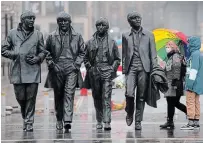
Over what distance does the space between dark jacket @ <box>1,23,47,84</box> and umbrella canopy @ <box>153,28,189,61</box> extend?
2745 mm

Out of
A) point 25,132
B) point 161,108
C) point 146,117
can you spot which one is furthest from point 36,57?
point 161,108

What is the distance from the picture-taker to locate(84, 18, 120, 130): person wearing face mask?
1224 cm

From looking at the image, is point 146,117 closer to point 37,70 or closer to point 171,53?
point 171,53

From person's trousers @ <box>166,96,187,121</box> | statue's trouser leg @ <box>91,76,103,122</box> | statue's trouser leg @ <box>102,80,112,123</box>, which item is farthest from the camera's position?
person's trousers @ <box>166,96,187,121</box>

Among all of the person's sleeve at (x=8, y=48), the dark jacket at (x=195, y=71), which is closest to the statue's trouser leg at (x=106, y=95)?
the dark jacket at (x=195, y=71)

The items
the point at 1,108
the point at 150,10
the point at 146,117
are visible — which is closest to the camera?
the point at 146,117

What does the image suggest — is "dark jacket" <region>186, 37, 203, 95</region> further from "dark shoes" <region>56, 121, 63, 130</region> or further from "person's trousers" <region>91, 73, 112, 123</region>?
"dark shoes" <region>56, 121, 63, 130</region>

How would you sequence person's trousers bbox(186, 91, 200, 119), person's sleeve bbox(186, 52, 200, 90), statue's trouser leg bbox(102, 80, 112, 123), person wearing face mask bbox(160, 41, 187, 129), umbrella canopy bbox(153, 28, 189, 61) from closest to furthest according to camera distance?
statue's trouser leg bbox(102, 80, 112, 123), person's sleeve bbox(186, 52, 200, 90), person's trousers bbox(186, 91, 200, 119), person wearing face mask bbox(160, 41, 187, 129), umbrella canopy bbox(153, 28, 189, 61)

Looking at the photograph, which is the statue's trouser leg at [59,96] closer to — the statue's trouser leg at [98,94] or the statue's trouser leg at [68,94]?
the statue's trouser leg at [68,94]

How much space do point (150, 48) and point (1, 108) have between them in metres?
6.20

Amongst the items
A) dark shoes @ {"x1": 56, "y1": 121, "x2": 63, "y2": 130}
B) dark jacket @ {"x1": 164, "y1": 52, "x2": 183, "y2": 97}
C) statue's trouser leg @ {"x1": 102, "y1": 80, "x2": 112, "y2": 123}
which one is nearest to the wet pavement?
dark shoes @ {"x1": 56, "y1": 121, "x2": 63, "y2": 130}

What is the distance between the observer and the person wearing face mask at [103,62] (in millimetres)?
12242

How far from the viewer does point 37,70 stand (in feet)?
39.7

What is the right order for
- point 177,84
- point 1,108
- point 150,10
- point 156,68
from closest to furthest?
point 156,68
point 177,84
point 1,108
point 150,10
